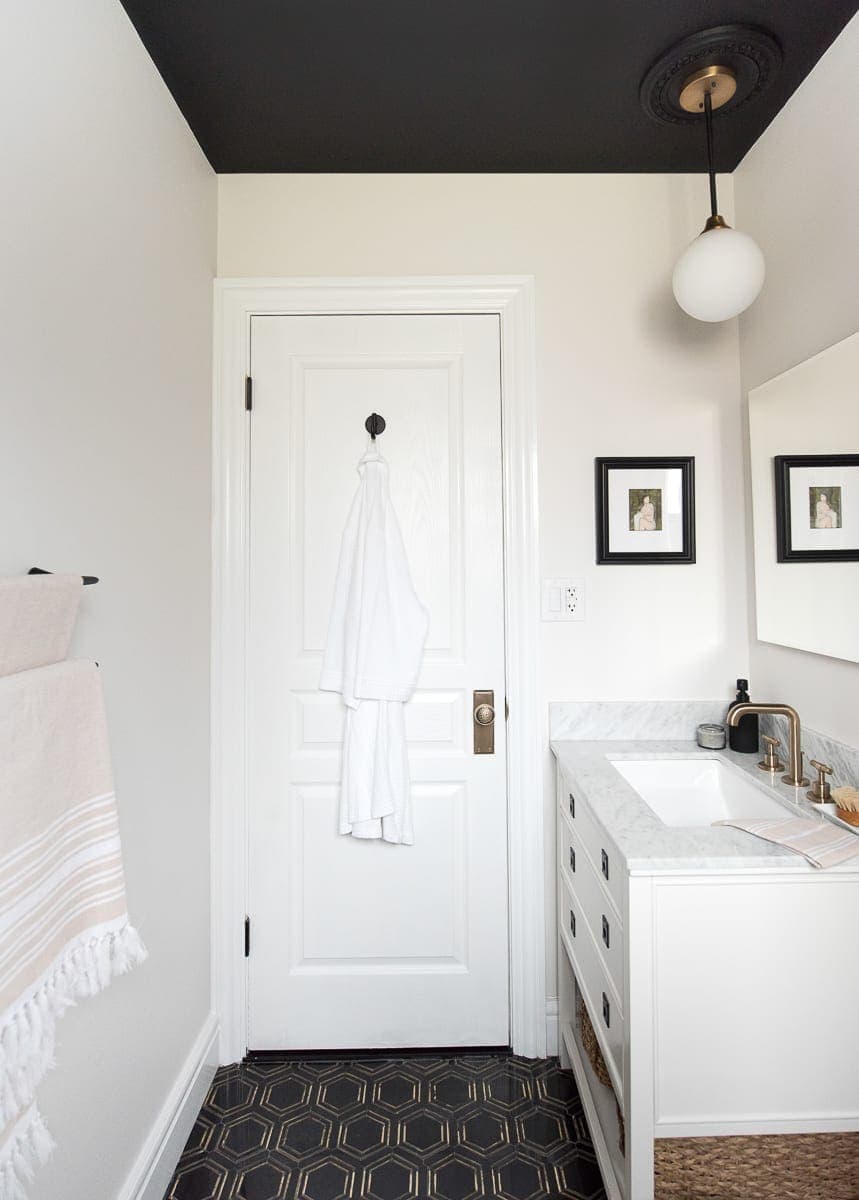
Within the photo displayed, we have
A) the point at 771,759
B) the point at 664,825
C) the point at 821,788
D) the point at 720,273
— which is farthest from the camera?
the point at 771,759

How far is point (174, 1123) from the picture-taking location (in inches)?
61.6

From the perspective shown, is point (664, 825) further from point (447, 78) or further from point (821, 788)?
point (447, 78)

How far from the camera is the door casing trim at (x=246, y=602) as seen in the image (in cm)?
193

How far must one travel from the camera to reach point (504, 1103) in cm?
175

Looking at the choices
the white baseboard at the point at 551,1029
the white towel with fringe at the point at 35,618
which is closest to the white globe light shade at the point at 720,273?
the white towel with fringe at the point at 35,618

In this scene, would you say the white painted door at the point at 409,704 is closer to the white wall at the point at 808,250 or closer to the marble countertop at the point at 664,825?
the marble countertop at the point at 664,825

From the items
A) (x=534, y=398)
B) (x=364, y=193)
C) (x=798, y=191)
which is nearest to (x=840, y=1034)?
(x=534, y=398)

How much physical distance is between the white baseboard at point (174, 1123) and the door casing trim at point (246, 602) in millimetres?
109

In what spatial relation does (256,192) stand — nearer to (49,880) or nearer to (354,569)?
(354,569)

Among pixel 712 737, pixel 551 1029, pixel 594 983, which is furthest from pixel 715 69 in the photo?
pixel 551 1029

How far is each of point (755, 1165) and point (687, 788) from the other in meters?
0.79

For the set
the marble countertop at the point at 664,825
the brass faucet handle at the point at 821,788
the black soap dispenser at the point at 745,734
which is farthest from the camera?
the black soap dispenser at the point at 745,734

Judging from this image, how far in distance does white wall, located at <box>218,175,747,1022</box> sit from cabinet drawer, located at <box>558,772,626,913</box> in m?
0.21

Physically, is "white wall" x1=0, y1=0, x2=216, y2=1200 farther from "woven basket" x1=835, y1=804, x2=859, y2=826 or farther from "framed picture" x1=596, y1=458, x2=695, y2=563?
"woven basket" x1=835, y1=804, x2=859, y2=826
